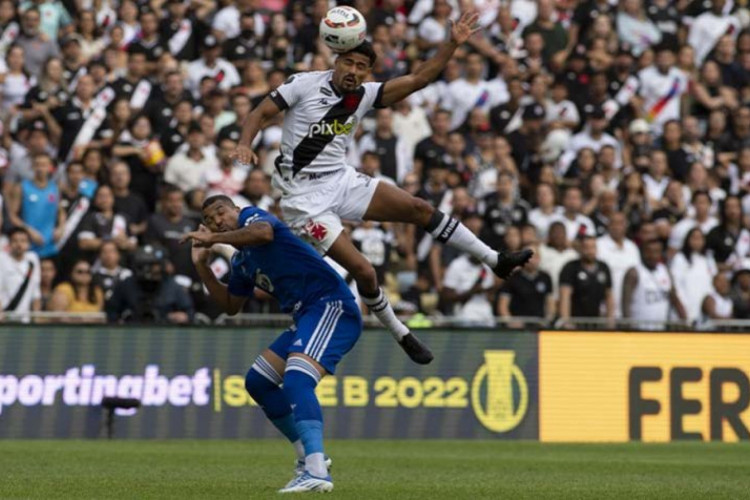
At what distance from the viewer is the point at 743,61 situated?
92.7 ft

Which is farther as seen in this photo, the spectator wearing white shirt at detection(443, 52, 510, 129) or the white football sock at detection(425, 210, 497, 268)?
the spectator wearing white shirt at detection(443, 52, 510, 129)

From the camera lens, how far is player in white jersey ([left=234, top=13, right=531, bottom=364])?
13.2 m

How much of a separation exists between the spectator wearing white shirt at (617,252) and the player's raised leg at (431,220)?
941 cm

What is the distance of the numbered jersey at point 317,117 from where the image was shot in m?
13.3

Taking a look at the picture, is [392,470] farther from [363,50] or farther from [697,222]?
[697,222]

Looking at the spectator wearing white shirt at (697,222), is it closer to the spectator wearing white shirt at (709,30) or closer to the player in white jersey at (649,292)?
the player in white jersey at (649,292)

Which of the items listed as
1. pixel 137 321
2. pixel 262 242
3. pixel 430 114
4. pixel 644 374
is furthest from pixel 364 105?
pixel 430 114

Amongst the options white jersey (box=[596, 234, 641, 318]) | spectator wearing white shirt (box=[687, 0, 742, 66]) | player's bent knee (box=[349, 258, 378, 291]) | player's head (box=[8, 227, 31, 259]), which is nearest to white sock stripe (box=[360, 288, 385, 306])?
player's bent knee (box=[349, 258, 378, 291])

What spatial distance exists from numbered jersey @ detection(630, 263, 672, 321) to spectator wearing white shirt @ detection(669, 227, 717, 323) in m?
0.54

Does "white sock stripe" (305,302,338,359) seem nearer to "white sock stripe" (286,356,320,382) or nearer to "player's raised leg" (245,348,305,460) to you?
"white sock stripe" (286,356,320,382)

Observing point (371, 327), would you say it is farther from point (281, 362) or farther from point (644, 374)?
point (281, 362)

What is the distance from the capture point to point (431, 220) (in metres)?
13.7

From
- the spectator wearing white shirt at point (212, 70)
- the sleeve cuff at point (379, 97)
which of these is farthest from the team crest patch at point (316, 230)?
the spectator wearing white shirt at point (212, 70)

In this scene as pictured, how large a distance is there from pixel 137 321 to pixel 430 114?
696 cm
